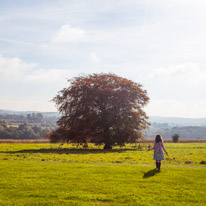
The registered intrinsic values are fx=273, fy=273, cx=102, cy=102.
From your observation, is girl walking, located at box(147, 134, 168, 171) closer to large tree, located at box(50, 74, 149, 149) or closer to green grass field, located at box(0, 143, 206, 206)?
green grass field, located at box(0, 143, 206, 206)

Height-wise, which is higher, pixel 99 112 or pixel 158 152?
pixel 99 112

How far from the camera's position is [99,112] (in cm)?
4006

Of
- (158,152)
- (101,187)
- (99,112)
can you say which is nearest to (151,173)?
(158,152)

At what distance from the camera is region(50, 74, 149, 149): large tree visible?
38.8 meters

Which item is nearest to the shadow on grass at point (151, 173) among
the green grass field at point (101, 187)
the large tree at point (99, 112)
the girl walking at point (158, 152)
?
the green grass field at point (101, 187)

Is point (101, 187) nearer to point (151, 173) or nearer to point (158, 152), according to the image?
point (151, 173)

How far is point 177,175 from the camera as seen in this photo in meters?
14.4

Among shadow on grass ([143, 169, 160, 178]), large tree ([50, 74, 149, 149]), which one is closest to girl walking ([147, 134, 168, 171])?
shadow on grass ([143, 169, 160, 178])

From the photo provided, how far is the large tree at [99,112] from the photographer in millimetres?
38781

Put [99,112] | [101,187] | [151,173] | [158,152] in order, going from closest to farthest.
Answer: [101,187] < [151,173] < [158,152] < [99,112]

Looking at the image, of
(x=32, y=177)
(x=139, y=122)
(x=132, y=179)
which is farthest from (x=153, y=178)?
(x=139, y=122)

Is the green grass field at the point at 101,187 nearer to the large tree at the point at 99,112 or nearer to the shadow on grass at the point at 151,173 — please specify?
the shadow on grass at the point at 151,173

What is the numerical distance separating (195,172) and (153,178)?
10.2 feet

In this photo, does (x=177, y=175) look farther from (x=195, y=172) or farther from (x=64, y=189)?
(x=64, y=189)
